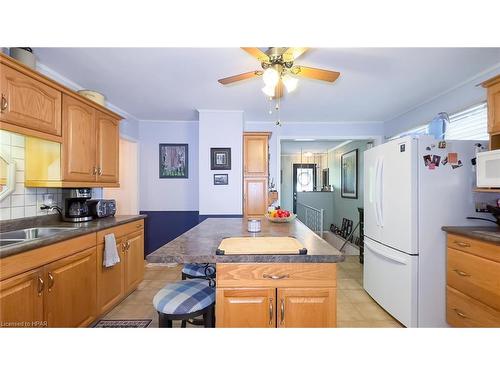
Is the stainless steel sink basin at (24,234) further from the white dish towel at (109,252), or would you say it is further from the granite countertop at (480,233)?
the granite countertop at (480,233)

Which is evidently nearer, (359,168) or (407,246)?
(407,246)

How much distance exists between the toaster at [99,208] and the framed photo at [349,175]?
14.3 feet

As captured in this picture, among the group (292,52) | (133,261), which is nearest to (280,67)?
(292,52)

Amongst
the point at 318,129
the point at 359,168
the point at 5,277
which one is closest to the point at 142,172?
the point at 5,277

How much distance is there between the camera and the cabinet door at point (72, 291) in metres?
1.46

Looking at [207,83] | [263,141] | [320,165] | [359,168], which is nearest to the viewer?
[207,83]

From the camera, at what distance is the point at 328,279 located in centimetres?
114

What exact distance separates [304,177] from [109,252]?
601 centimetres

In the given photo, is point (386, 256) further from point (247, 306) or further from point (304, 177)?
point (304, 177)

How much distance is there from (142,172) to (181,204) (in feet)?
2.82

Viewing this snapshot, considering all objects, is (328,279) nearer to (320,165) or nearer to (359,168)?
(359,168)
